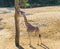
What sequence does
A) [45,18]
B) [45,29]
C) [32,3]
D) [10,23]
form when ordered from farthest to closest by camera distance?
[32,3]
[45,18]
[10,23]
[45,29]

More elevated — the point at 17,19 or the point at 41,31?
the point at 17,19

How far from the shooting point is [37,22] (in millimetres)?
14766

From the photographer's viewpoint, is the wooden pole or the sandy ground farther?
the sandy ground

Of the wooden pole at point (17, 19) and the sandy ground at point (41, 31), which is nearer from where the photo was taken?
the wooden pole at point (17, 19)

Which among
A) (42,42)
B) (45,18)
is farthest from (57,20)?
(42,42)

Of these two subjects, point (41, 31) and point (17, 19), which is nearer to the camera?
point (17, 19)

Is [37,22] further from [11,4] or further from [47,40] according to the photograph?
[11,4]

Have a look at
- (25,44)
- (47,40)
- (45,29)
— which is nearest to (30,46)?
(25,44)

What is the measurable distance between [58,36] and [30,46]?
2.08 metres

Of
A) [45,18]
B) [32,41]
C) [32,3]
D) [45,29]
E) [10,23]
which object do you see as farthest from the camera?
[32,3]

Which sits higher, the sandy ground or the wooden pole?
the wooden pole

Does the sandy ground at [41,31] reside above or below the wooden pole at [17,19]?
below

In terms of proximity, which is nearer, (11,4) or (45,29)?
(45,29)

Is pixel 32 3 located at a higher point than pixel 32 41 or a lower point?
lower
